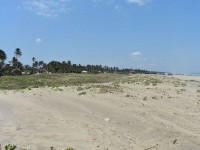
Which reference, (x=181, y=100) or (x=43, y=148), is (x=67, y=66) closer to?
(x=181, y=100)

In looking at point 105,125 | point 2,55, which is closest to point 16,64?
point 2,55

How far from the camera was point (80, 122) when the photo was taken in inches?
643

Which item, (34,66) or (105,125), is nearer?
(105,125)

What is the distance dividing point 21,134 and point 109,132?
3.25 metres

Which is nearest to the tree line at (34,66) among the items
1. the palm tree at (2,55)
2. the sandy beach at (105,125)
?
the palm tree at (2,55)

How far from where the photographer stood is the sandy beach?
12406 mm

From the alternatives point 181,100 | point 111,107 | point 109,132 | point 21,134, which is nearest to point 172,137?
point 109,132

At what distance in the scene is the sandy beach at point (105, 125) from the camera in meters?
12.4

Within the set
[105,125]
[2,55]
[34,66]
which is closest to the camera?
[105,125]

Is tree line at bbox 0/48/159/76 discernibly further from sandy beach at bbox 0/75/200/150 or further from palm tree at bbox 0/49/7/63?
sandy beach at bbox 0/75/200/150

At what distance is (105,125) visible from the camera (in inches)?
616

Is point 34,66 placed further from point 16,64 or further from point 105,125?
point 105,125

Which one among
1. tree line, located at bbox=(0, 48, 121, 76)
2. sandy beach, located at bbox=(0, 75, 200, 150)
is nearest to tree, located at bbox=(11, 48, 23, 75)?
tree line, located at bbox=(0, 48, 121, 76)

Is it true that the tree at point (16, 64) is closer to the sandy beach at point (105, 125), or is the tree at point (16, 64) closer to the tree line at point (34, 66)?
the tree line at point (34, 66)
